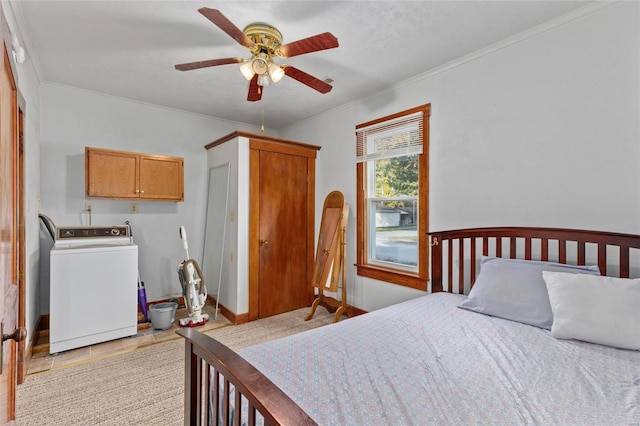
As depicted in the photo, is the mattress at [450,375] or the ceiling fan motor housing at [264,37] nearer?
the mattress at [450,375]

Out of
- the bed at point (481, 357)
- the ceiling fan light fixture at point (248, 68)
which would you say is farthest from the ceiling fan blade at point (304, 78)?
the bed at point (481, 357)

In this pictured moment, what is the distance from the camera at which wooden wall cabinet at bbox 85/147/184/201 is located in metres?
3.28

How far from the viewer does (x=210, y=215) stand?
423 centimetres

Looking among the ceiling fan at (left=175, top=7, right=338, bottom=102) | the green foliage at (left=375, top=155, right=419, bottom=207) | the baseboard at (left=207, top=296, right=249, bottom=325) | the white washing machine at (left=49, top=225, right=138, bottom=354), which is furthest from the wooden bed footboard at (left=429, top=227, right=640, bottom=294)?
the white washing machine at (left=49, top=225, right=138, bottom=354)

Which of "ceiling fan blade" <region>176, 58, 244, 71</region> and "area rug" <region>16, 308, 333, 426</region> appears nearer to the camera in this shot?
"area rug" <region>16, 308, 333, 426</region>

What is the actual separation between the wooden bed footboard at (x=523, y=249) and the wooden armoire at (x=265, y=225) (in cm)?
185

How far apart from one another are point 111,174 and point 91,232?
0.68 meters

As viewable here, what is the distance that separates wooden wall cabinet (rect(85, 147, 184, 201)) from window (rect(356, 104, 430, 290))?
7.57 ft

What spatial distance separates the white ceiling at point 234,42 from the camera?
2.04m

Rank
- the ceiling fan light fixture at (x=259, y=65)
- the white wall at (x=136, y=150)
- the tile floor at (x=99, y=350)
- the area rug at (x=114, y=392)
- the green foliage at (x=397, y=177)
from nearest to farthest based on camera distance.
Result: the area rug at (x=114, y=392)
the ceiling fan light fixture at (x=259, y=65)
the tile floor at (x=99, y=350)
the green foliage at (x=397, y=177)
the white wall at (x=136, y=150)

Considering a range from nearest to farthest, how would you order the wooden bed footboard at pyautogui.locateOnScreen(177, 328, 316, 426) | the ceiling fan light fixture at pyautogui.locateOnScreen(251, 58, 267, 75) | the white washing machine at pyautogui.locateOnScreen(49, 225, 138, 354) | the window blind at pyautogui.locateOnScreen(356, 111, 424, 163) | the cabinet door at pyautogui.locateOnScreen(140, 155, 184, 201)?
the wooden bed footboard at pyautogui.locateOnScreen(177, 328, 316, 426), the ceiling fan light fixture at pyautogui.locateOnScreen(251, 58, 267, 75), the white washing machine at pyautogui.locateOnScreen(49, 225, 138, 354), the window blind at pyautogui.locateOnScreen(356, 111, 424, 163), the cabinet door at pyautogui.locateOnScreen(140, 155, 184, 201)

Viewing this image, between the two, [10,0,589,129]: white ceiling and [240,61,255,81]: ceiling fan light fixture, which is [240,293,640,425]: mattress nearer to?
[240,61,255,81]: ceiling fan light fixture

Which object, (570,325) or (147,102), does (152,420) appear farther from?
(147,102)

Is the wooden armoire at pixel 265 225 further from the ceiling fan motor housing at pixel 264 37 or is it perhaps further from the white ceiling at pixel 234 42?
the ceiling fan motor housing at pixel 264 37
